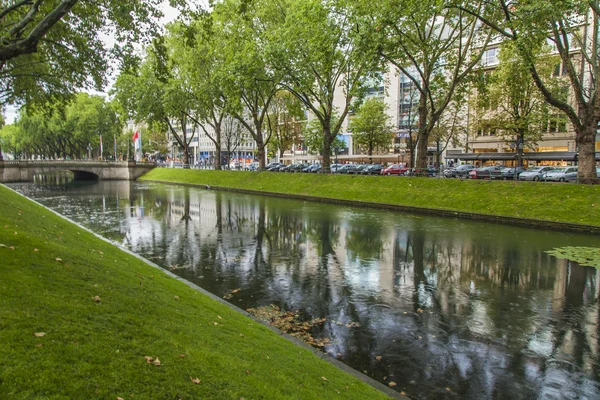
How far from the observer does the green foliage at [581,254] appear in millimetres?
14921

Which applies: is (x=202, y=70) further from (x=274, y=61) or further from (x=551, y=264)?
(x=551, y=264)

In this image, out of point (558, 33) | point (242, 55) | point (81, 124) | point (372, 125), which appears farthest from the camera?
point (81, 124)

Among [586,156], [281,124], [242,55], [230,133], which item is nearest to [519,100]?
[586,156]

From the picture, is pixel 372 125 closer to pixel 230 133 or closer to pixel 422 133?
pixel 230 133

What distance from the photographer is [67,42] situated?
20.6 metres

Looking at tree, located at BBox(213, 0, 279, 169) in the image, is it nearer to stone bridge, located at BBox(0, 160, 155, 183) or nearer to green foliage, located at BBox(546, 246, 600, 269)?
green foliage, located at BBox(546, 246, 600, 269)

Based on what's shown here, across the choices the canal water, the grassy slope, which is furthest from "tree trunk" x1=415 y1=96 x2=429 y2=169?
the canal water

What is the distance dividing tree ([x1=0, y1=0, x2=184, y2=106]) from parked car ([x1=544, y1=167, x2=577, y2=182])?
116 ft

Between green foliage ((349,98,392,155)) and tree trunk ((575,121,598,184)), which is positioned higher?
green foliage ((349,98,392,155))

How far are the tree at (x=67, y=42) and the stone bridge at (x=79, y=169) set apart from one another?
39.0 metres

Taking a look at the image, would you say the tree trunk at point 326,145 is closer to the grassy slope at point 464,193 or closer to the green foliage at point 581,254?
the grassy slope at point 464,193

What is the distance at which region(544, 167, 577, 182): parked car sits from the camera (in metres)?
35.6

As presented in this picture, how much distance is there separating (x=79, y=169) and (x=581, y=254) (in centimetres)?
7170

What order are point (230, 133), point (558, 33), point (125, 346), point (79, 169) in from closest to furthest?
point (125, 346), point (558, 33), point (79, 169), point (230, 133)
